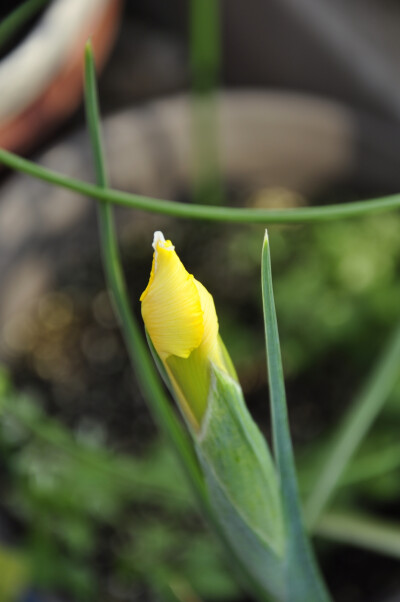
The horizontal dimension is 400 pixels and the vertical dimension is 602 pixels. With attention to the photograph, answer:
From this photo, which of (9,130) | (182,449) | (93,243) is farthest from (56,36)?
(182,449)

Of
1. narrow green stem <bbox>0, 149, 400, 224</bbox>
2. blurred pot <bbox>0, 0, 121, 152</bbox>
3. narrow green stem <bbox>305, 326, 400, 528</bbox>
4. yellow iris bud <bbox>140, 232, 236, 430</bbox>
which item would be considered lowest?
narrow green stem <bbox>305, 326, 400, 528</bbox>

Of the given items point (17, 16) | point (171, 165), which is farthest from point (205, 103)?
point (17, 16)

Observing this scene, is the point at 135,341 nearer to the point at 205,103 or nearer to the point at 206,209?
the point at 206,209

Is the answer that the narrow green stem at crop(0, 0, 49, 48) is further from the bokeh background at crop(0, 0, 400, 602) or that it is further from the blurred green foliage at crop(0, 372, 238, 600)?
the blurred green foliage at crop(0, 372, 238, 600)

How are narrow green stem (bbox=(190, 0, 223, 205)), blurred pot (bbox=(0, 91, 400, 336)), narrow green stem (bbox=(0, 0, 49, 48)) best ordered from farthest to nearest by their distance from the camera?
blurred pot (bbox=(0, 91, 400, 336)), narrow green stem (bbox=(190, 0, 223, 205)), narrow green stem (bbox=(0, 0, 49, 48))

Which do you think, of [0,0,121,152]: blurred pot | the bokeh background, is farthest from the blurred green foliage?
[0,0,121,152]: blurred pot

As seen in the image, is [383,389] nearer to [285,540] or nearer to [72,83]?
[285,540]

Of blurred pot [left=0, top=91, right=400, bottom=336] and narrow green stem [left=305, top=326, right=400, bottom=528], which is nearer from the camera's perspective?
narrow green stem [left=305, top=326, right=400, bottom=528]
